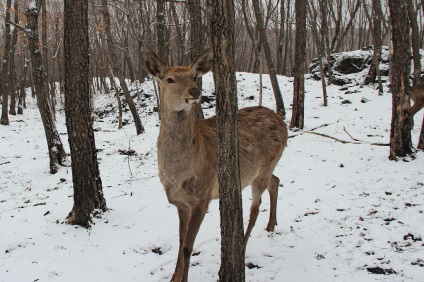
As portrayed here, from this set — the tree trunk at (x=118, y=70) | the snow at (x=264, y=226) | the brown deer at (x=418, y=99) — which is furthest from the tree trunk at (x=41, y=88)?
the brown deer at (x=418, y=99)

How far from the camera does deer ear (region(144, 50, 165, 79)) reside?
4.08 meters

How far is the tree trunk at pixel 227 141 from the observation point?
119 inches

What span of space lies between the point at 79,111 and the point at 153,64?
6.32 feet

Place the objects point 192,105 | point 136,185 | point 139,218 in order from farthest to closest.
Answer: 1. point 136,185
2. point 139,218
3. point 192,105

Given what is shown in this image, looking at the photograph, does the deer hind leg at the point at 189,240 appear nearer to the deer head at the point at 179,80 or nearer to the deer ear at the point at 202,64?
the deer head at the point at 179,80

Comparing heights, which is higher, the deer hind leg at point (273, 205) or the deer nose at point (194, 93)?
the deer nose at point (194, 93)

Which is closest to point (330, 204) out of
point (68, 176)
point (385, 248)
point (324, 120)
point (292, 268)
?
point (385, 248)

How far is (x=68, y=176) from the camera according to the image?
30.0 feet

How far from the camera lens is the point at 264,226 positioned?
220 inches

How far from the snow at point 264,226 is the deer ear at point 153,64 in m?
2.44

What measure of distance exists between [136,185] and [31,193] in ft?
8.34

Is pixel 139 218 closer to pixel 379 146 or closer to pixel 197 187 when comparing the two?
pixel 197 187

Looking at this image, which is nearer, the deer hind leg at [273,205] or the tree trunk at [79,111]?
the tree trunk at [79,111]

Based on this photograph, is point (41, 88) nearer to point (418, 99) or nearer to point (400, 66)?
point (400, 66)
